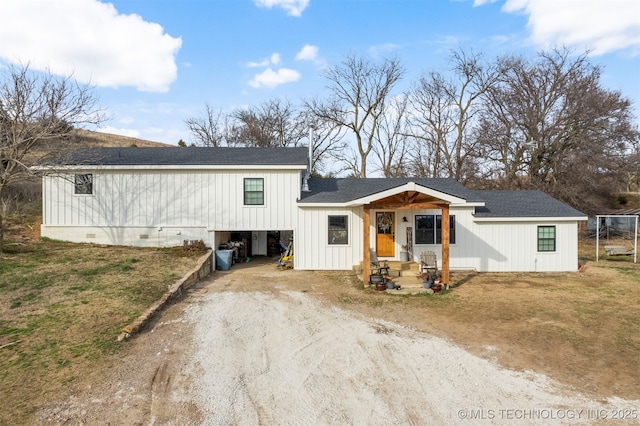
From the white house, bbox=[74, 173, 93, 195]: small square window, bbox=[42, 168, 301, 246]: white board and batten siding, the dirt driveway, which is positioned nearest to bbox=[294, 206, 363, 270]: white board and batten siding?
the white house

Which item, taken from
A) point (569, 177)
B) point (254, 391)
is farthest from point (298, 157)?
point (569, 177)

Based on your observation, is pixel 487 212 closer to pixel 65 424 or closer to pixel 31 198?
pixel 65 424

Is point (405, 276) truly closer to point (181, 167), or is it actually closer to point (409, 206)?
point (409, 206)

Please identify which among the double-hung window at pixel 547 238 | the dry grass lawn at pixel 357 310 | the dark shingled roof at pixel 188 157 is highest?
the dark shingled roof at pixel 188 157

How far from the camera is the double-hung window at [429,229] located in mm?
14539

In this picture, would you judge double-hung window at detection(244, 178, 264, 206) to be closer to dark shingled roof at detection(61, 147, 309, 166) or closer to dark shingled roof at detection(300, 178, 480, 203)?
dark shingled roof at detection(61, 147, 309, 166)

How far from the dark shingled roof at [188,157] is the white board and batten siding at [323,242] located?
94.4 inches

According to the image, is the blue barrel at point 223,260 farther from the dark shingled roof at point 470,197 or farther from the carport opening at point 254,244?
the dark shingled roof at point 470,197

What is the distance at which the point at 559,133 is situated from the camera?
2611 cm

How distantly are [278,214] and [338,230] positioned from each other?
268cm

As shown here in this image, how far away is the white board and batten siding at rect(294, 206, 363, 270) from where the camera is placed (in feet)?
47.7

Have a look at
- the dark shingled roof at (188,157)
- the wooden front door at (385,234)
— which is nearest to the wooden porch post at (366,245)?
the wooden front door at (385,234)

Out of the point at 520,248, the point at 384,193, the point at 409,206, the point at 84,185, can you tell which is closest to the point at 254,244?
the point at 84,185

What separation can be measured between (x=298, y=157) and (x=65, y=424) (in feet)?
42.8
